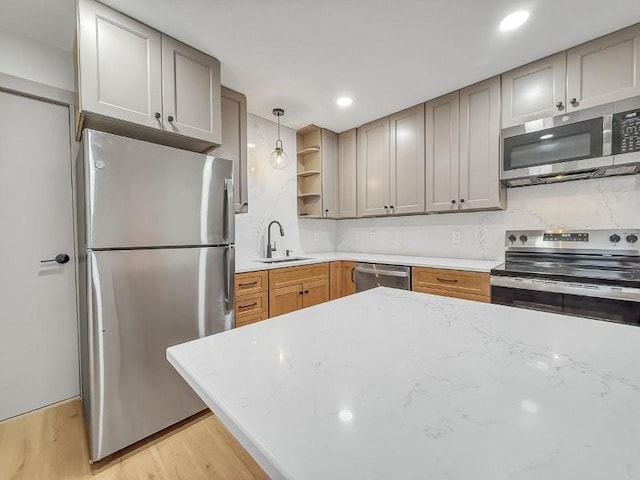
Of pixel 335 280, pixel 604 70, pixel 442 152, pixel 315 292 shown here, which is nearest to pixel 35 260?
pixel 315 292

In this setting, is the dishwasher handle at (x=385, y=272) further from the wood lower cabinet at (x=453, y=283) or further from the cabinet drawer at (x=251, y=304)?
the cabinet drawer at (x=251, y=304)

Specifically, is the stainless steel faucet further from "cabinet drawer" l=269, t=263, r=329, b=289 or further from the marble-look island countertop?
the marble-look island countertop

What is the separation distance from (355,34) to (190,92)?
1.13 m

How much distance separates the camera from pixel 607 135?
1880 mm

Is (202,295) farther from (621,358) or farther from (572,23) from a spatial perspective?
(572,23)

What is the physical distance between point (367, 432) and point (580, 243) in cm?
256

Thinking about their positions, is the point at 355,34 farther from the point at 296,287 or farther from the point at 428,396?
the point at 428,396

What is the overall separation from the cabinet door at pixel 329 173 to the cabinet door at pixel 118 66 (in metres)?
1.91

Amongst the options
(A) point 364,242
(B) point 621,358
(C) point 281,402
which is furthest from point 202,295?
(A) point 364,242

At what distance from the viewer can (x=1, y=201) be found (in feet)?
6.14

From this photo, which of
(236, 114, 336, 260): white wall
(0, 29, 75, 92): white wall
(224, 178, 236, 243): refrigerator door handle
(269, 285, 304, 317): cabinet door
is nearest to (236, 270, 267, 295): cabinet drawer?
(269, 285, 304, 317): cabinet door

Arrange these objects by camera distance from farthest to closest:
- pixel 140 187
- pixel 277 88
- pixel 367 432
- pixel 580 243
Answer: pixel 277 88 < pixel 580 243 < pixel 140 187 < pixel 367 432

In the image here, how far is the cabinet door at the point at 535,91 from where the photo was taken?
2062 mm

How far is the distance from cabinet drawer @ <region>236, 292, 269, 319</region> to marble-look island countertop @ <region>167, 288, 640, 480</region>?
1.52m
